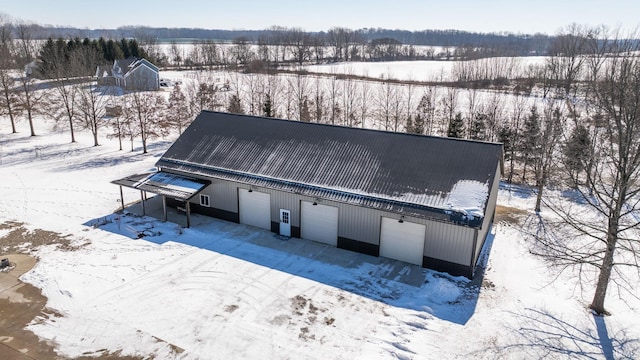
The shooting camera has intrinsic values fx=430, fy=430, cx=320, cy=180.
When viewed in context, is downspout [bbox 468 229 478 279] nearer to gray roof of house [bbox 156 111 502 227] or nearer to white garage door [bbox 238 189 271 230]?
gray roof of house [bbox 156 111 502 227]

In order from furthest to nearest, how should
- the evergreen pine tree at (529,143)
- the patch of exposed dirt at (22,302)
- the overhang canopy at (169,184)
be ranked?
1. the evergreen pine tree at (529,143)
2. the overhang canopy at (169,184)
3. the patch of exposed dirt at (22,302)

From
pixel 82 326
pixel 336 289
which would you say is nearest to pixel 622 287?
pixel 336 289

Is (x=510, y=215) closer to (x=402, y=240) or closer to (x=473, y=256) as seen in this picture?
(x=473, y=256)

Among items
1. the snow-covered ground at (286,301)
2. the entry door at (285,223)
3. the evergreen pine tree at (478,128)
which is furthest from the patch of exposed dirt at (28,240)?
the evergreen pine tree at (478,128)

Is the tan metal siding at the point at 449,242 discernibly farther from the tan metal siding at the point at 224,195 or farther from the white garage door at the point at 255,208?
the tan metal siding at the point at 224,195

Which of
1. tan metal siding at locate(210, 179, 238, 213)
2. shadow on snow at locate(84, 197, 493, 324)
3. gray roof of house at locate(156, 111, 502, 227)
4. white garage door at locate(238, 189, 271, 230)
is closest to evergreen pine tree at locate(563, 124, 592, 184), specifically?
gray roof of house at locate(156, 111, 502, 227)

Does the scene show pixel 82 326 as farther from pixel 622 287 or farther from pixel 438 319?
pixel 622 287
